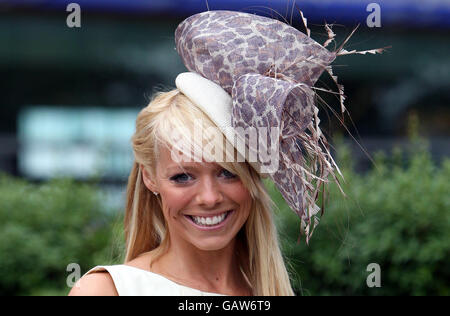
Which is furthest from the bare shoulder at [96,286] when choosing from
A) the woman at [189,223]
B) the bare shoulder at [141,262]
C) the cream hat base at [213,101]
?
the cream hat base at [213,101]

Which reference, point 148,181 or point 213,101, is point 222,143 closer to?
point 213,101

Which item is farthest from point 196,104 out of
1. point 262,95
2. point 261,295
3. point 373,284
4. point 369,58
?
point 369,58

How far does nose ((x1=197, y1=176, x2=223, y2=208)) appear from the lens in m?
2.26

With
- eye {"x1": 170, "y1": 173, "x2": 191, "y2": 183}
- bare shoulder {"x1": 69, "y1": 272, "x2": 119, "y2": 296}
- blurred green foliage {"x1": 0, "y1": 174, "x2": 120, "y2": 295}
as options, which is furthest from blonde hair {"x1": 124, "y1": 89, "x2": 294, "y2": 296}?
blurred green foliage {"x1": 0, "y1": 174, "x2": 120, "y2": 295}

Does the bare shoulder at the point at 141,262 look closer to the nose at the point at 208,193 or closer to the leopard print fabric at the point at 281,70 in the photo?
the nose at the point at 208,193

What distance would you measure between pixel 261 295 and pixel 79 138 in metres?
10.1

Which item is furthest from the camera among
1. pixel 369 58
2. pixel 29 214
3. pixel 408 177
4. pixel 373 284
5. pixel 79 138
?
pixel 369 58

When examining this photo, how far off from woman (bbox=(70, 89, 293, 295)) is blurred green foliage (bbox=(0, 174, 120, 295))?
1.70 meters

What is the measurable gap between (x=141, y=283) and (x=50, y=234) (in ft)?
8.31

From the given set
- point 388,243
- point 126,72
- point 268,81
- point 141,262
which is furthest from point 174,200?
point 126,72

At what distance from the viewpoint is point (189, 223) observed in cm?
232

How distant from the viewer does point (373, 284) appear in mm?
4078

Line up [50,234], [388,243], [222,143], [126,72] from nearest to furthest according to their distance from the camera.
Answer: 1. [222,143]
2. [388,243]
3. [50,234]
4. [126,72]
